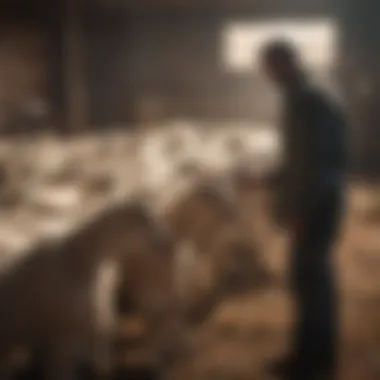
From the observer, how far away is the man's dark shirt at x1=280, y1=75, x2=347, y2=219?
0.81 m

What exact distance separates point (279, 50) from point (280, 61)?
2cm

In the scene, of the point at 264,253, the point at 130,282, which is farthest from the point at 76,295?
the point at 264,253

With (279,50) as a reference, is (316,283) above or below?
below

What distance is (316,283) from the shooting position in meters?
0.84

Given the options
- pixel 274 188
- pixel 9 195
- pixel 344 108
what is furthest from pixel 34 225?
pixel 344 108

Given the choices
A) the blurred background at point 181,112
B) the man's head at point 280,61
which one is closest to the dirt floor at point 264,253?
the blurred background at point 181,112

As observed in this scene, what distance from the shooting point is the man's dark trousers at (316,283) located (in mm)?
828

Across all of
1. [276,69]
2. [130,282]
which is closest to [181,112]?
[276,69]

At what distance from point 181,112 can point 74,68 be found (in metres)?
0.17

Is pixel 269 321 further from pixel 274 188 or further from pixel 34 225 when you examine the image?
pixel 34 225

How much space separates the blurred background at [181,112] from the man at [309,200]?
0.06 feet

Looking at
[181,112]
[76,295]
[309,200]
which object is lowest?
[76,295]

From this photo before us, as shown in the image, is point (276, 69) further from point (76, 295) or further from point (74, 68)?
point (76, 295)

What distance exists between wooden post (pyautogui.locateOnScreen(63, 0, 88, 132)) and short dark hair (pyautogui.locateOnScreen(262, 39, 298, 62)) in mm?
272
